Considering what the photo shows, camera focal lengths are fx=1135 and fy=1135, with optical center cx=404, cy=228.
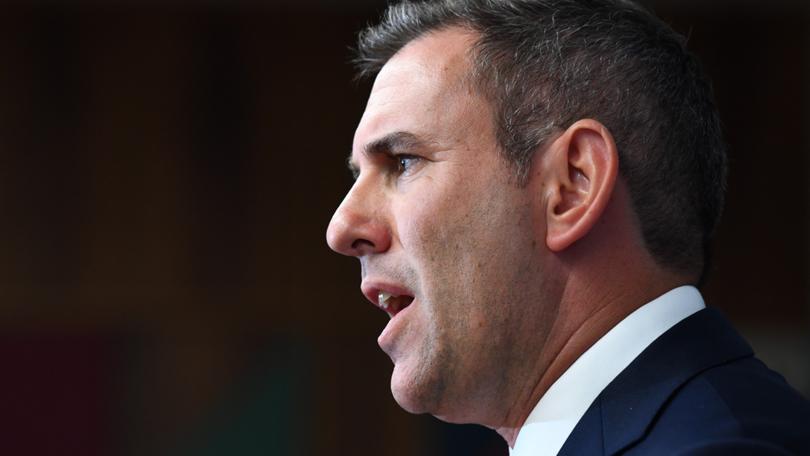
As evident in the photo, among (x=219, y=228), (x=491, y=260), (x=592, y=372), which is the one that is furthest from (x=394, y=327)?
(x=219, y=228)

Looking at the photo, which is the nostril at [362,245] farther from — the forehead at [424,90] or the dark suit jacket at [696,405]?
the dark suit jacket at [696,405]

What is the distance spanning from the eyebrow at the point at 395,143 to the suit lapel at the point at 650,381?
1.36 feet

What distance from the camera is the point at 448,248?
1.50 m

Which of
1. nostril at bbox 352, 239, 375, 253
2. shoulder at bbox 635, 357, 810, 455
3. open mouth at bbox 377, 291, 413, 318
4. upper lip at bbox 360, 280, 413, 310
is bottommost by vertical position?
shoulder at bbox 635, 357, 810, 455

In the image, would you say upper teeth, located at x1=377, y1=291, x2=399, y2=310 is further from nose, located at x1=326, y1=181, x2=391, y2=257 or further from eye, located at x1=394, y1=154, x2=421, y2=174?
eye, located at x1=394, y1=154, x2=421, y2=174

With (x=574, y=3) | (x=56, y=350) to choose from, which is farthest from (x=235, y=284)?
(x=574, y=3)

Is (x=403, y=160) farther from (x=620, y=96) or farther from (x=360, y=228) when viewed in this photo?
(x=620, y=96)

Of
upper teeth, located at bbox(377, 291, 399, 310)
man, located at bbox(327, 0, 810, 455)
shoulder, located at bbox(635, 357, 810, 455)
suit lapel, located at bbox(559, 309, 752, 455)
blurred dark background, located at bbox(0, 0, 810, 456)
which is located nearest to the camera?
shoulder, located at bbox(635, 357, 810, 455)

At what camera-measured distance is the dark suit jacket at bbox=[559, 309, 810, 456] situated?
124cm

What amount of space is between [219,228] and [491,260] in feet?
10.5

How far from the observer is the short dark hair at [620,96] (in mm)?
1544

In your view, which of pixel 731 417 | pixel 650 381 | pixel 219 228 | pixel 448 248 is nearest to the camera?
pixel 731 417

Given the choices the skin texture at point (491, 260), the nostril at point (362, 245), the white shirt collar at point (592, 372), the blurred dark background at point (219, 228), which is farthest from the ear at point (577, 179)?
the blurred dark background at point (219, 228)

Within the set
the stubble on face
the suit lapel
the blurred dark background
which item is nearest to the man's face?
the stubble on face
